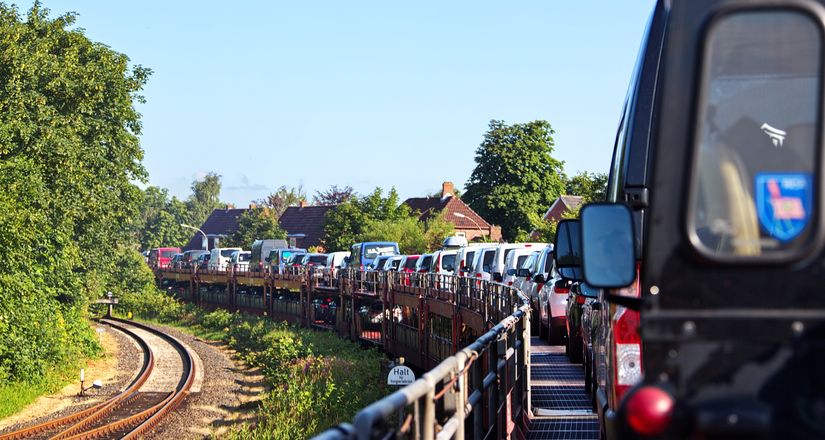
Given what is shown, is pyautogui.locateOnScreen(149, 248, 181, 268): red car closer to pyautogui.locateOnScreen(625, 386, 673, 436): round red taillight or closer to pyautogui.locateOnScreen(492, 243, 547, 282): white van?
pyautogui.locateOnScreen(492, 243, 547, 282): white van

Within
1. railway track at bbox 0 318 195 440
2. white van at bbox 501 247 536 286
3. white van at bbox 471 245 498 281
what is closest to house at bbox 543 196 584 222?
railway track at bbox 0 318 195 440

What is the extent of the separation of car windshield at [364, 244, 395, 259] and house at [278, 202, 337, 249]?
51.7 meters

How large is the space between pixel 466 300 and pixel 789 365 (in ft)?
75.3

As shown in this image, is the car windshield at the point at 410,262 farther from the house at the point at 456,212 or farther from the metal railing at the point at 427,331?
the house at the point at 456,212

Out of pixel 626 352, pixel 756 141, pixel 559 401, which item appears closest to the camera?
pixel 756 141

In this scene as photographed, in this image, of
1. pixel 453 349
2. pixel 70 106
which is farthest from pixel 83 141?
pixel 453 349

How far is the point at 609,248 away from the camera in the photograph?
165 inches

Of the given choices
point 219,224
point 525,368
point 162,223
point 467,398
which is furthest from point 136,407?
point 162,223

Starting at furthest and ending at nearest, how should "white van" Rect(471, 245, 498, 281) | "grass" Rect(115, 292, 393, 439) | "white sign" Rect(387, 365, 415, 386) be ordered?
"white van" Rect(471, 245, 498, 281), "grass" Rect(115, 292, 393, 439), "white sign" Rect(387, 365, 415, 386)

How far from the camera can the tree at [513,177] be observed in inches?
3199

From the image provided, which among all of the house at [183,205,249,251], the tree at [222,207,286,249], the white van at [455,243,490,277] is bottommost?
the white van at [455,243,490,277]

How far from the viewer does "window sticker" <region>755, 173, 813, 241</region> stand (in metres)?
3.42

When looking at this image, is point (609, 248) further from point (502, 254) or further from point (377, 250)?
point (377, 250)

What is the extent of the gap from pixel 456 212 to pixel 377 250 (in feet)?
101
